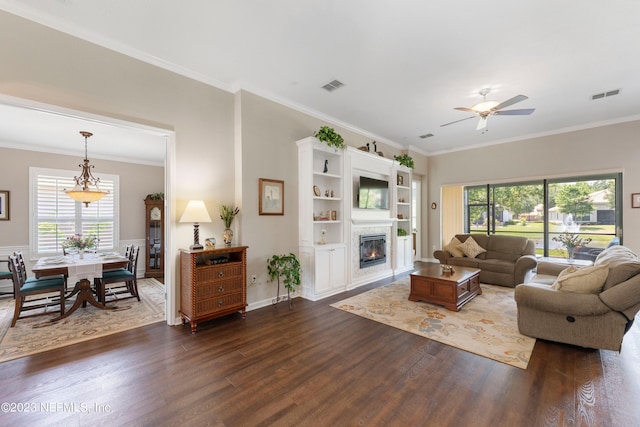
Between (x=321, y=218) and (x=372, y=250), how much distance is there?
1.51 m

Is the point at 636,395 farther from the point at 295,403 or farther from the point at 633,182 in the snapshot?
the point at 633,182

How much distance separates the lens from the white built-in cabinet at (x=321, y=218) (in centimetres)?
455

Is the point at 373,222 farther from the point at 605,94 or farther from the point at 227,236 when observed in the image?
the point at 605,94

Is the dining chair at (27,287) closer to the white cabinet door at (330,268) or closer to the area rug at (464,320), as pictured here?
the white cabinet door at (330,268)

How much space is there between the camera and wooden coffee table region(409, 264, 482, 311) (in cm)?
389

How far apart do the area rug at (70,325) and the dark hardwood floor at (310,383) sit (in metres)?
0.24

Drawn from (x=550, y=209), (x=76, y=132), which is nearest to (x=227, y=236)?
(x=76, y=132)

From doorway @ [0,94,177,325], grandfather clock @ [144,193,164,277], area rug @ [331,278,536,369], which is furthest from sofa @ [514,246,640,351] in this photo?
grandfather clock @ [144,193,164,277]

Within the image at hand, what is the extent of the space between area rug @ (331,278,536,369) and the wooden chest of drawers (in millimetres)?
1500

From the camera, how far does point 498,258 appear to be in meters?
5.74

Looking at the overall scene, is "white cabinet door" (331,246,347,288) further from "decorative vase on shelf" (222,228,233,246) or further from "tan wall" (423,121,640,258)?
"tan wall" (423,121,640,258)

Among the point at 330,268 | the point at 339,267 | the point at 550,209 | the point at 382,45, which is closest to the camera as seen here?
the point at 382,45

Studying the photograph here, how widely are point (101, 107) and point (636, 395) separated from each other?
554 centimetres

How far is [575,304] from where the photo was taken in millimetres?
2740
